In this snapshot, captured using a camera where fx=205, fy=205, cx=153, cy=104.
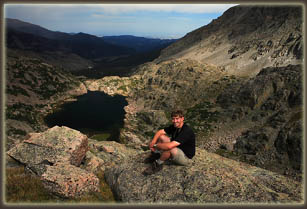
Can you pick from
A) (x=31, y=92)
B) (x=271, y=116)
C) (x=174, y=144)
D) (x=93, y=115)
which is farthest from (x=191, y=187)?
(x=31, y=92)

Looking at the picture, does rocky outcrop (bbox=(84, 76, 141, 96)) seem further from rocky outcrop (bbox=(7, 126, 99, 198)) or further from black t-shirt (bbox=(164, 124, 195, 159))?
black t-shirt (bbox=(164, 124, 195, 159))

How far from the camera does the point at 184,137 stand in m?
10.8

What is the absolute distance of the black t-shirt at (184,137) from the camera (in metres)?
10.8

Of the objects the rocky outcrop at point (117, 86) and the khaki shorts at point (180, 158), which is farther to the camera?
the rocky outcrop at point (117, 86)

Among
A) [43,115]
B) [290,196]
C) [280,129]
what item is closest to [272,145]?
[280,129]

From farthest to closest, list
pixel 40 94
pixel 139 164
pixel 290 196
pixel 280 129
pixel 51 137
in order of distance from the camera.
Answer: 1. pixel 40 94
2. pixel 280 129
3. pixel 51 137
4. pixel 139 164
5. pixel 290 196

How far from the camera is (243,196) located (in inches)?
442

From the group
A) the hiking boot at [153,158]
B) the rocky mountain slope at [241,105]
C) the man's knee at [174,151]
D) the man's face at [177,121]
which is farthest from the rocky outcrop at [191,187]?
the rocky mountain slope at [241,105]

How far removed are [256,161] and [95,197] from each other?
196 ft

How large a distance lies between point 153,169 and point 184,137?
2984 millimetres

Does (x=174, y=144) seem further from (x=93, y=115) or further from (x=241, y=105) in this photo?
(x=93, y=115)

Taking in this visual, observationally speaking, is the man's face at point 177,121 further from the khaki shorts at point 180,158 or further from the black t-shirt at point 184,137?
the khaki shorts at point 180,158

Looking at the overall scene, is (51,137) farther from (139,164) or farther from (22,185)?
(139,164)

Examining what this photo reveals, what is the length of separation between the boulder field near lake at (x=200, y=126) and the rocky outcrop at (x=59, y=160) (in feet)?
0.24
